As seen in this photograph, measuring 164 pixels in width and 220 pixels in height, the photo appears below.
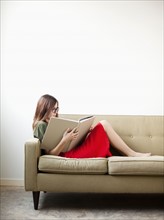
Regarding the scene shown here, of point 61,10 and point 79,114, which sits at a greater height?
point 61,10

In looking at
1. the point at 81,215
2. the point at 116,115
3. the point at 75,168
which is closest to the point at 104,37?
the point at 116,115

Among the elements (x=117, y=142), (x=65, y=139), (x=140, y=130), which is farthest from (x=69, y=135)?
(x=140, y=130)

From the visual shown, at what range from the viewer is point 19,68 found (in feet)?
12.8

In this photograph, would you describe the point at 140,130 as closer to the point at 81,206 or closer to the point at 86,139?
the point at 86,139

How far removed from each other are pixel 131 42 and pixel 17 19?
1214 mm

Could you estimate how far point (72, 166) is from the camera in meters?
2.88

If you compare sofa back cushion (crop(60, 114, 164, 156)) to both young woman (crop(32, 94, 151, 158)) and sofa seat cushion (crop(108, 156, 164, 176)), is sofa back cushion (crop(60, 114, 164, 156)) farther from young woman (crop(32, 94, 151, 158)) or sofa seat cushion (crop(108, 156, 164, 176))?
sofa seat cushion (crop(108, 156, 164, 176))

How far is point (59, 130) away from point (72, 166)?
33 cm

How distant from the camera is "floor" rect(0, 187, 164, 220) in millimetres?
2800

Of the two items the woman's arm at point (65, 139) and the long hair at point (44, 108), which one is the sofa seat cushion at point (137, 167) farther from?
the long hair at point (44, 108)

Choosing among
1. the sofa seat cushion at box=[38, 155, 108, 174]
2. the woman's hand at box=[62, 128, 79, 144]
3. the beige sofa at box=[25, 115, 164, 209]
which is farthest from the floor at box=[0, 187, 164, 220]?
the woman's hand at box=[62, 128, 79, 144]

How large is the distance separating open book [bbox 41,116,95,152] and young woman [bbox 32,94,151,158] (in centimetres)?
4

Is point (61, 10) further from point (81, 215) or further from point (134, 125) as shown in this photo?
point (81, 215)

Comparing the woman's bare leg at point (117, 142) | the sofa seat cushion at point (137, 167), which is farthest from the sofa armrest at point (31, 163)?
the woman's bare leg at point (117, 142)
